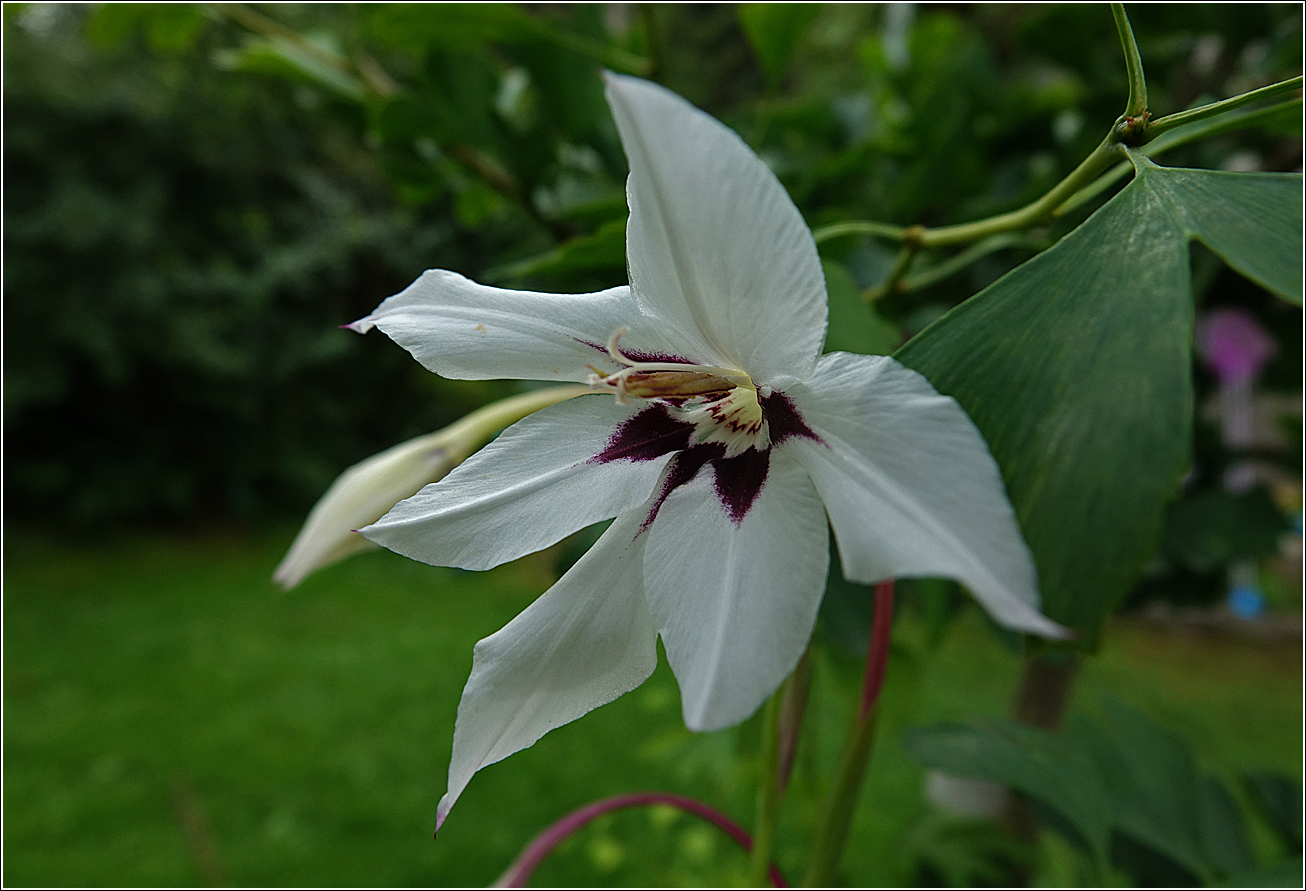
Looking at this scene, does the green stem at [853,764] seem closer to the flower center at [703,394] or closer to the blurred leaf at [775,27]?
the flower center at [703,394]

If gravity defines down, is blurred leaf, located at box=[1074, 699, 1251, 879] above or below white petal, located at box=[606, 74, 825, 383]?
below

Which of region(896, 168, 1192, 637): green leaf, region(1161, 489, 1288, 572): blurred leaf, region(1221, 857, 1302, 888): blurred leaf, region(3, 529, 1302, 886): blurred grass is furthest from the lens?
region(3, 529, 1302, 886): blurred grass

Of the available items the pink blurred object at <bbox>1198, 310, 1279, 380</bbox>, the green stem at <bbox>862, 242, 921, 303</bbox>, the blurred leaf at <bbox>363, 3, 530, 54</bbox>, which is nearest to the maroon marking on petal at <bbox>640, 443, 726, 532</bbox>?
the green stem at <bbox>862, 242, 921, 303</bbox>

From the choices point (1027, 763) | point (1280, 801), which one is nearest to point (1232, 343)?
point (1280, 801)

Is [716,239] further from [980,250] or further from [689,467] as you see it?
[980,250]

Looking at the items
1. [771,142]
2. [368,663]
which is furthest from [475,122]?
[368,663]

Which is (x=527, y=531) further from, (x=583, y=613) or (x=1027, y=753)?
(x=1027, y=753)

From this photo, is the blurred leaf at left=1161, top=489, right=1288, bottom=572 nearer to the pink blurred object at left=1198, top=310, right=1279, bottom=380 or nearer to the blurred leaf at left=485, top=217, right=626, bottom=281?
the pink blurred object at left=1198, top=310, right=1279, bottom=380
